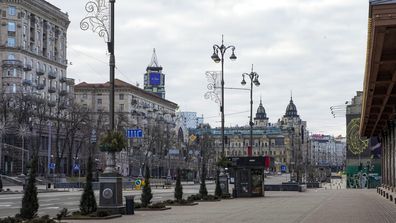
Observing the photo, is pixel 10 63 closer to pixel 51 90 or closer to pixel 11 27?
pixel 11 27

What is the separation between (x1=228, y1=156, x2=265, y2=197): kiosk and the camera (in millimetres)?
45969

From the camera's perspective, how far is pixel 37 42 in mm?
123125

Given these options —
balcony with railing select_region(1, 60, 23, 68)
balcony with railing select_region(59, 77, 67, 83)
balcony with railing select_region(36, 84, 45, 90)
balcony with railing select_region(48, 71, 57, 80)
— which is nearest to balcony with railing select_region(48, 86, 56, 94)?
balcony with railing select_region(48, 71, 57, 80)

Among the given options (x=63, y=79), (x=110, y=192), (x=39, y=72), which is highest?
(x=39, y=72)

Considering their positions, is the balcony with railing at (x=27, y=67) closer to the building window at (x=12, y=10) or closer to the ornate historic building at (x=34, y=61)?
the ornate historic building at (x=34, y=61)

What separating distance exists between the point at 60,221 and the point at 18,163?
8546cm

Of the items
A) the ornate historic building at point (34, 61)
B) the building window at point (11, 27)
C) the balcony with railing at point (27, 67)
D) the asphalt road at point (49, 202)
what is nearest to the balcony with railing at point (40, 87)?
the ornate historic building at point (34, 61)

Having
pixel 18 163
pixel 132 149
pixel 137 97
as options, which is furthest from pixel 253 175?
pixel 137 97

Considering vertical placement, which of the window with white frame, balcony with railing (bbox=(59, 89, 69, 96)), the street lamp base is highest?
the window with white frame

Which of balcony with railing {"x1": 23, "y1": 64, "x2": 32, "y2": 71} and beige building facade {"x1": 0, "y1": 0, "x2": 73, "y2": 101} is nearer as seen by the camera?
beige building facade {"x1": 0, "y1": 0, "x2": 73, "y2": 101}

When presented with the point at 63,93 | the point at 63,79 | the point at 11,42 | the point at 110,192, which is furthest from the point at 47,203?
the point at 63,79

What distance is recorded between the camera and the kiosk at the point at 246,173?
151ft

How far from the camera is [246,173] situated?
46438mm

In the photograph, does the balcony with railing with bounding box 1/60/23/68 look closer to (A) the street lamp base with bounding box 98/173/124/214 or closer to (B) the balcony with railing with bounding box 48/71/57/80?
(B) the balcony with railing with bounding box 48/71/57/80
